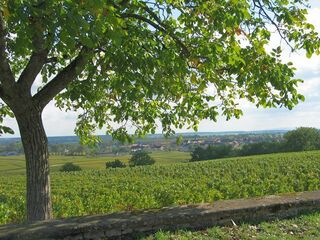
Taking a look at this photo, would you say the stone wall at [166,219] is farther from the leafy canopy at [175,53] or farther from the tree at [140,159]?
the tree at [140,159]

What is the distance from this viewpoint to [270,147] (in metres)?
70.9

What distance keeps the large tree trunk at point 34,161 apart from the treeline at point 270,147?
190 ft

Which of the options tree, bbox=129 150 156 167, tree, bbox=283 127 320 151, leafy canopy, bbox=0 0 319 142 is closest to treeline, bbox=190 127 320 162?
tree, bbox=283 127 320 151

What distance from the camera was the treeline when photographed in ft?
220

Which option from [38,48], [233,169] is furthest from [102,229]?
[233,169]

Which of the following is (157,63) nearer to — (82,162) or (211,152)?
(211,152)

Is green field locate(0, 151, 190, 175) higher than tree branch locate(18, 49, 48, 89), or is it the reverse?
tree branch locate(18, 49, 48, 89)

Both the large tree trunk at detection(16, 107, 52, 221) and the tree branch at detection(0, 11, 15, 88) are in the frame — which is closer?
the tree branch at detection(0, 11, 15, 88)

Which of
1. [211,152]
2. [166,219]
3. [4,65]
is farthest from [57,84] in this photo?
[211,152]

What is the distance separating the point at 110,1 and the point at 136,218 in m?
3.15

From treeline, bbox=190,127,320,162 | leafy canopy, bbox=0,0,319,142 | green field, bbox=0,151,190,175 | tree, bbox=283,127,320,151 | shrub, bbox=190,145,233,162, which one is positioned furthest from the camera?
tree, bbox=283,127,320,151

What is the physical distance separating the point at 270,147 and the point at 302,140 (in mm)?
9255

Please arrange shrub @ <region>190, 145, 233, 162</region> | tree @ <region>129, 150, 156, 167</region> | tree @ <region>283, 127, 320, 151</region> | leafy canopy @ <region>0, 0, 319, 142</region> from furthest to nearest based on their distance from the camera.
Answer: tree @ <region>283, 127, 320, 151</region>, shrub @ <region>190, 145, 233, 162</region>, tree @ <region>129, 150, 156, 167</region>, leafy canopy @ <region>0, 0, 319, 142</region>

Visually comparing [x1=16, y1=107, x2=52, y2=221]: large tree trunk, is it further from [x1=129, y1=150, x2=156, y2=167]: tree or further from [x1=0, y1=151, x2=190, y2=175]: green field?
[x1=0, y1=151, x2=190, y2=175]: green field
